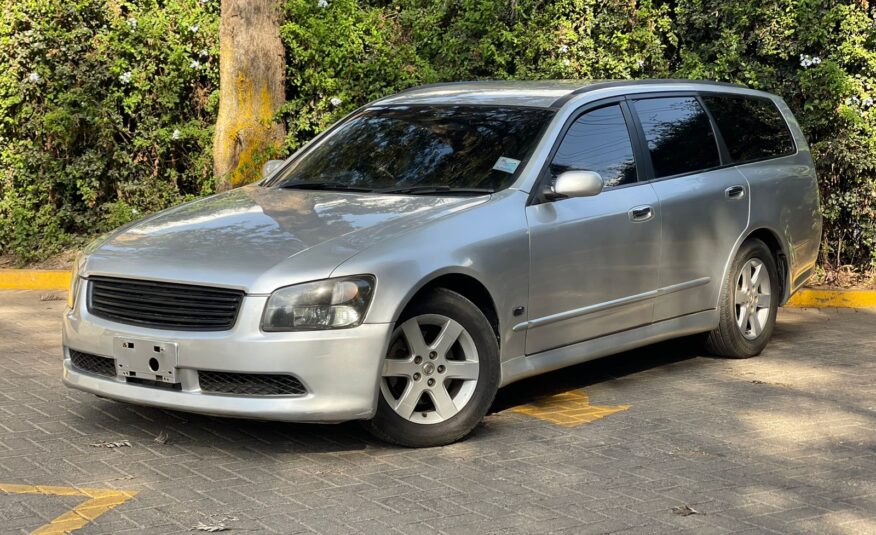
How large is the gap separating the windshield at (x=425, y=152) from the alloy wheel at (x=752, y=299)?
204 cm

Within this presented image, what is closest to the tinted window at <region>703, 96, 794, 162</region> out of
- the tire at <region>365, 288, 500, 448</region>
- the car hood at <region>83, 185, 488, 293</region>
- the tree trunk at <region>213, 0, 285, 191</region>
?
the car hood at <region>83, 185, 488, 293</region>

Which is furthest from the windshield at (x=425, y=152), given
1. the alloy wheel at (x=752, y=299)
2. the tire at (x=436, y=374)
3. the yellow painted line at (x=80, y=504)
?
the yellow painted line at (x=80, y=504)

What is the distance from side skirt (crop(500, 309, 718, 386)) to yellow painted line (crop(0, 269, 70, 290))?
19.6 feet

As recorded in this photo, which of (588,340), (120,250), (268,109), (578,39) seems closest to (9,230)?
(268,109)

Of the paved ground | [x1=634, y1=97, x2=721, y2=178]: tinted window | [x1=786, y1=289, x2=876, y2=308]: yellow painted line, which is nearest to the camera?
the paved ground

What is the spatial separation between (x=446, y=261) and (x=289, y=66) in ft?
21.5

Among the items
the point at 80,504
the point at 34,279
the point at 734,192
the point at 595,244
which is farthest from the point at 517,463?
the point at 34,279

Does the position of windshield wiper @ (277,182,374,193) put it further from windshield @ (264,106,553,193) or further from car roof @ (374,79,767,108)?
car roof @ (374,79,767,108)

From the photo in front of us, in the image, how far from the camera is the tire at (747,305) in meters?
8.20

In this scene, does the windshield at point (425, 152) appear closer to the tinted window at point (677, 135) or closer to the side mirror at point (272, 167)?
the side mirror at point (272, 167)

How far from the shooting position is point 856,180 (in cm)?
1147

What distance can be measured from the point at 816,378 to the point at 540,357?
83.2 inches

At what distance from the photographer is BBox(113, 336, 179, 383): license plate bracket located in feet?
19.3

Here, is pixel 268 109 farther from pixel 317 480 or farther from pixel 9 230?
pixel 317 480
